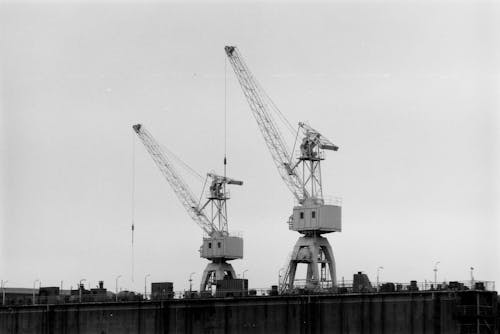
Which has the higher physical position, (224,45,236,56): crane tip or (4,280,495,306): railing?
(224,45,236,56): crane tip

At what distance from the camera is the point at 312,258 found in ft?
526

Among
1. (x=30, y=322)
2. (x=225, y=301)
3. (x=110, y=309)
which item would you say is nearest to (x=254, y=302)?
(x=225, y=301)

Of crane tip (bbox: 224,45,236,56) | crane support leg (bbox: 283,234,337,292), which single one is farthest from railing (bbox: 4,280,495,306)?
crane tip (bbox: 224,45,236,56)

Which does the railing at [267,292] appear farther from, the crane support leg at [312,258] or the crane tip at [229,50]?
the crane tip at [229,50]

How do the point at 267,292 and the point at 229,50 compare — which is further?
the point at 229,50

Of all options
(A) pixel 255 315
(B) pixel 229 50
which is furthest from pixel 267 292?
(B) pixel 229 50

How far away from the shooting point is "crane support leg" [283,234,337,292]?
161m

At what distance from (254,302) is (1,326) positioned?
46.9m

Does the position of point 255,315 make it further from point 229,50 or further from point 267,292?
point 229,50

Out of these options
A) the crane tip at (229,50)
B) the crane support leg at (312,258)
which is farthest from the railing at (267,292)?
the crane tip at (229,50)

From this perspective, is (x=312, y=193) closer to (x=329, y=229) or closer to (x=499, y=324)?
(x=329, y=229)

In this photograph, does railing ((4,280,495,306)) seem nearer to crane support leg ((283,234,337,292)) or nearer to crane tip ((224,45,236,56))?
crane support leg ((283,234,337,292))

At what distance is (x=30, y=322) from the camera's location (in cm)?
16062

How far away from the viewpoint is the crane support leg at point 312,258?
160750 millimetres
